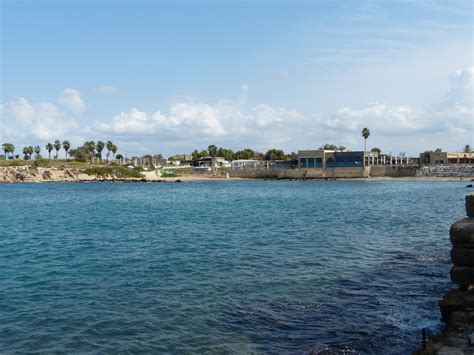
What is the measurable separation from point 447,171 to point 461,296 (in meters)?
171

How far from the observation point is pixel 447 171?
172 meters

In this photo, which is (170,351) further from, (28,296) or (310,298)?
(28,296)

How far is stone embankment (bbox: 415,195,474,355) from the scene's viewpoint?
42.0 feet

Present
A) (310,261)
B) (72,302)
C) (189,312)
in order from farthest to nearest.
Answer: (310,261) < (72,302) < (189,312)

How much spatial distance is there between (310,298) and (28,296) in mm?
12352

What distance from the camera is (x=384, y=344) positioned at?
1479cm

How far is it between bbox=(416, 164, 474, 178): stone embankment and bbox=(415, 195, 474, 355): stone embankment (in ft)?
545

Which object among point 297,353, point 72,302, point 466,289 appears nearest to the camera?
point 297,353

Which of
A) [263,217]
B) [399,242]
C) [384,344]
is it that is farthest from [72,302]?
[263,217]

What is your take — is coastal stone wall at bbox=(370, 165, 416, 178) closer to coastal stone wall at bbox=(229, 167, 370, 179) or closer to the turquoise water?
coastal stone wall at bbox=(229, 167, 370, 179)

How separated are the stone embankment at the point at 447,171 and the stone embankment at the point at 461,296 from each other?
545ft

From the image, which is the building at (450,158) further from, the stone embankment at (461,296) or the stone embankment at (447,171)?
the stone embankment at (461,296)

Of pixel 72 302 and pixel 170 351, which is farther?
pixel 72 302

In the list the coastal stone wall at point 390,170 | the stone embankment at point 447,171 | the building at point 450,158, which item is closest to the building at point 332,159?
the coastal stone wall at point 390,170
